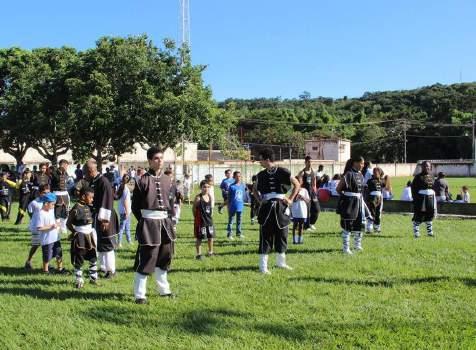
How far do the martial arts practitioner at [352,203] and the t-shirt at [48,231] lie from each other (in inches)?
224

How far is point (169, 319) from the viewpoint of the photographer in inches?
256

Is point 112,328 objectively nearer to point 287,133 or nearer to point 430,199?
point 430,199

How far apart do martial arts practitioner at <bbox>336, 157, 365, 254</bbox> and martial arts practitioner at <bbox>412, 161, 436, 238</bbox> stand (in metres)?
2.72

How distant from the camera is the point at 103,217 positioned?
8.05m

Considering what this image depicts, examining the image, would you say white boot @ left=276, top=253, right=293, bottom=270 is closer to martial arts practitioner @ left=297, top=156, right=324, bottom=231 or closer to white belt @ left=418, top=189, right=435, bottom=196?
martial arts practitioner @ left=297, top=156, right=324, bottom=231

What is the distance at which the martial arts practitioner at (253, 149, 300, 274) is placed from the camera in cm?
911

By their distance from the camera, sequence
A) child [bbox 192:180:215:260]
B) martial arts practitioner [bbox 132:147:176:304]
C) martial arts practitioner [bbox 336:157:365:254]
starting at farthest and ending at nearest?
martial arts practitioner [bbox 336:157:365:254] < child [bbox 192:180:215:260] < martial arts practitioner [bbox 132:147:176:304]

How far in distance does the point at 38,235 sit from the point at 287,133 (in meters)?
83.9

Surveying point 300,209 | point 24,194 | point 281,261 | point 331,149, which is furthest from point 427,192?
point 331,149

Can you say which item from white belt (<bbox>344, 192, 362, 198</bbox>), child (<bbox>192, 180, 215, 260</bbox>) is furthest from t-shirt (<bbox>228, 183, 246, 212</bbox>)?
white belt (<bbox>344, 192, 362, 198</bbox>)

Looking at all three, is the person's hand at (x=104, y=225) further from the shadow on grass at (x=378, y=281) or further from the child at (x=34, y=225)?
the shadow on grass at (x=378, y=281)

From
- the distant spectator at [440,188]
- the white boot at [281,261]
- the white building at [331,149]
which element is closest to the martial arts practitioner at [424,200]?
the white boot at [281,261]

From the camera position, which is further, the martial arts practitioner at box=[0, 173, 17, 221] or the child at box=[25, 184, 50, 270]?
the martial arts practitioner at box=[0, 173, 17, 221]

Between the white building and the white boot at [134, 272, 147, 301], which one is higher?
the white building
